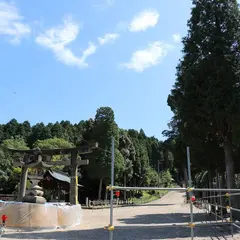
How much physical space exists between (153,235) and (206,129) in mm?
6473

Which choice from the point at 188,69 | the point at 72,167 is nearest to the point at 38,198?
the point at 72,167

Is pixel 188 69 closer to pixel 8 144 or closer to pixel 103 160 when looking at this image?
pixel 103 160

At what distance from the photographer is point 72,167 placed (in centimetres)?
2231

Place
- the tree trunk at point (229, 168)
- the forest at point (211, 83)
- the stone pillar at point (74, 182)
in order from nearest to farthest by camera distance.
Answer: the forest at point (211, 83), the tree trunk at point (229, 168), the stone pillar at point (74, 182)

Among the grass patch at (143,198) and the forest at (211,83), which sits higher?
the forest at (211,83)

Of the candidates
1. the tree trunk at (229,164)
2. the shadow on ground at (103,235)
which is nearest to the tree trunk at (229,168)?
the tree trunk at (229,164)

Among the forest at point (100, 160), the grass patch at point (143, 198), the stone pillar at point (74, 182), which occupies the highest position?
the forest at point (100, 160)

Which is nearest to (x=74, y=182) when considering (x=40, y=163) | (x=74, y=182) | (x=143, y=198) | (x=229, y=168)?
(x=74, y=182)

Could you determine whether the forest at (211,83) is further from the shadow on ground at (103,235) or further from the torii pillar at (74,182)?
the torii pillar at (74,182)

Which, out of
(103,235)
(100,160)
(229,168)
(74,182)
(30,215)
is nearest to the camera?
(103,235)

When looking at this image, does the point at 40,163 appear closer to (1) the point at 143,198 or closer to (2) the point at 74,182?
(2) the point at 74,182

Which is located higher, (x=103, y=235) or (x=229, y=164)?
(x=229, y=164)

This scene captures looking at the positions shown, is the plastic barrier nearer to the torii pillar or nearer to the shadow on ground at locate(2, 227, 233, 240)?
the shadow on ground at locate(2, 227, 233, 240)

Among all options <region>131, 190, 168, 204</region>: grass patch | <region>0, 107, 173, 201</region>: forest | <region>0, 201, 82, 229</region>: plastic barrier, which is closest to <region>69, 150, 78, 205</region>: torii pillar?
<region>0, 201, 82, 229</region>: plastic barrier
